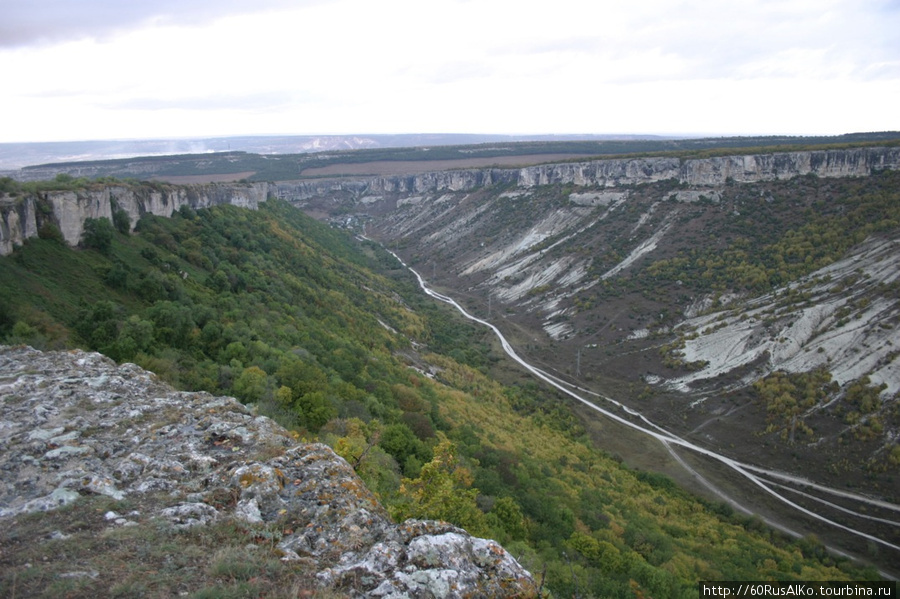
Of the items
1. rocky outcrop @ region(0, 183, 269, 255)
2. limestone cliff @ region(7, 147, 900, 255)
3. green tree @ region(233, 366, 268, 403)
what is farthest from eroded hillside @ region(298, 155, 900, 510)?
rocky outcrop @ region(0, 183, 269, 255)

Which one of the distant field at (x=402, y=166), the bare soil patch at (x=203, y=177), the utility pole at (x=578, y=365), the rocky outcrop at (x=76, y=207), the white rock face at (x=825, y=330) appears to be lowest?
the utility pole at (x=578, y=365)

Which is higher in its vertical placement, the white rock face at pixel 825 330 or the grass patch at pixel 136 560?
the grass patch at pixel 136 560

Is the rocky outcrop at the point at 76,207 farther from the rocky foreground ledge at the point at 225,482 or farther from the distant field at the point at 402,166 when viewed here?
the distant field at the point at 402,166

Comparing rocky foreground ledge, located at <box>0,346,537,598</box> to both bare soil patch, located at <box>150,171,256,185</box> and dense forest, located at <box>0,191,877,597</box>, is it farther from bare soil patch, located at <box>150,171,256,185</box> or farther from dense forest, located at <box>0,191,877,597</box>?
bare soil patch, located at <box>150,171,256,185</box>

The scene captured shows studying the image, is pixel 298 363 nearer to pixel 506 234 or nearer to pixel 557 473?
pixel 557 473

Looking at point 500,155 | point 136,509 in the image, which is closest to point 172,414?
point 136,509

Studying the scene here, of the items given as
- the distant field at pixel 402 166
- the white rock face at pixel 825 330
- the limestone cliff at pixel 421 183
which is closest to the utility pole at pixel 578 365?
the white rock face at pixel 825 330
